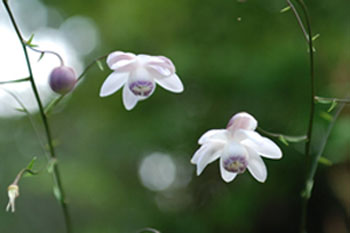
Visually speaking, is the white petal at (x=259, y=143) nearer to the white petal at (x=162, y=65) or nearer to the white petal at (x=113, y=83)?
the white petal at (x=162, y=65)

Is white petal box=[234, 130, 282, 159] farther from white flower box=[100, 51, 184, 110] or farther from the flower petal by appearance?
the flower petal

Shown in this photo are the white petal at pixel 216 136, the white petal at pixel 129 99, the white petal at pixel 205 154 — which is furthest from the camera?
the white petal at pixel 129 99

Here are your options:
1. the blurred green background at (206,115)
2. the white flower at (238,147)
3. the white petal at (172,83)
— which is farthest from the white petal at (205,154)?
the blurred green background at (206,115)

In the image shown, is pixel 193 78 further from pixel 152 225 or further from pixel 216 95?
pixel 152 225

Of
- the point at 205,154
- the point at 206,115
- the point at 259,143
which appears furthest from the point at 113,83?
the point at 206,115

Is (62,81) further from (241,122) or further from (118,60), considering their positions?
(241,122)

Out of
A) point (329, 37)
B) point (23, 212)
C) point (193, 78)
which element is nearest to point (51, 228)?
point (23, 212)
